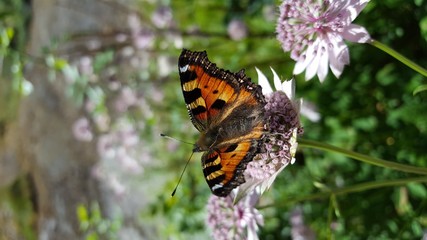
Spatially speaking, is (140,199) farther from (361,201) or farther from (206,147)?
(206,147)

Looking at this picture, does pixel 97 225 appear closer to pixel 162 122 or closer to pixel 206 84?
pixel 162 122

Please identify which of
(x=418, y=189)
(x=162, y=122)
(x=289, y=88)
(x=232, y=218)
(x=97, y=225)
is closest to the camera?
(x=289, y=88)

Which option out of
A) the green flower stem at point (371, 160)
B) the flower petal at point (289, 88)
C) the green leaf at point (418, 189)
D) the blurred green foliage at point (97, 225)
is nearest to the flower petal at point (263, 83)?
the flower petal at point (289, 88)

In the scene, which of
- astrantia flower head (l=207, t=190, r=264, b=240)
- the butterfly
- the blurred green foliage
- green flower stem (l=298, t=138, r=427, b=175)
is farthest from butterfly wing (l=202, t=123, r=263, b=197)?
the blurred green foliage

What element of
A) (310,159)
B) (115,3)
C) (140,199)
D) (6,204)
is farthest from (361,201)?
(6,204)

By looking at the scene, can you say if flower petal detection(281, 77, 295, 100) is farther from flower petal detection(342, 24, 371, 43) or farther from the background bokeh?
the background bokeh

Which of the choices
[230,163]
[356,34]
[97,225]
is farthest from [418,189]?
[97,225]
